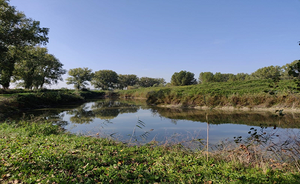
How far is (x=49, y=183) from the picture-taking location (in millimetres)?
3004

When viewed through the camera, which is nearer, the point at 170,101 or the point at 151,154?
the point at 151,154

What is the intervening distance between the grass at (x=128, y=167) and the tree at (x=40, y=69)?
2749 centimetres

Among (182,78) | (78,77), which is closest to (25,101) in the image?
(78,77)

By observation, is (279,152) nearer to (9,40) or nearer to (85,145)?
(85,145)

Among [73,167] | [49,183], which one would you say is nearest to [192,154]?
[73,167]

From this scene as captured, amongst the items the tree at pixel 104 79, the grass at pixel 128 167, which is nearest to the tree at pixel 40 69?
the grass at pixel 128 167

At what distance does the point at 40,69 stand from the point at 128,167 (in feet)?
134

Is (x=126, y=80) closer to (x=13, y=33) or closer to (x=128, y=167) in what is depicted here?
(x=13, y=33)

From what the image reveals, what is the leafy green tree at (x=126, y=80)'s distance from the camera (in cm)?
9544

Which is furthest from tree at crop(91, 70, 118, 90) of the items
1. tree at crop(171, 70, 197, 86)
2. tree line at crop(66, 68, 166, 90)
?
tree at crop(171, 70, 197, 86)

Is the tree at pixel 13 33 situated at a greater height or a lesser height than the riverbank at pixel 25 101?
greater

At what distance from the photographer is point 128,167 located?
3.78 meters

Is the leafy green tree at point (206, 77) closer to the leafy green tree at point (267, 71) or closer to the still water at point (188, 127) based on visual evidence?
the leafy green tree at point (267, 71)

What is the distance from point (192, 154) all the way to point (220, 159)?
2.52ft
